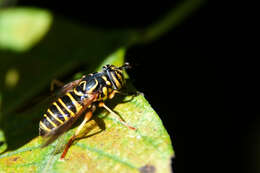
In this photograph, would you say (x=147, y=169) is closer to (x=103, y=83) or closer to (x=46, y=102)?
(x=103, y=83)

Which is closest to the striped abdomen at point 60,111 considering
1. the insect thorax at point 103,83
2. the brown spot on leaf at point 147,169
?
the insect thorax at point 103,83

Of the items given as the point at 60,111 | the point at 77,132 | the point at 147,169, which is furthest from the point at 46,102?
the point at 147,169

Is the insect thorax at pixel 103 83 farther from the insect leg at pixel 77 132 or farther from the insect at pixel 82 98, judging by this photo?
the insect leg at pixel 77 132

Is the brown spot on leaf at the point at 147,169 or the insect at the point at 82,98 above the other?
the insect at the point at 82,98

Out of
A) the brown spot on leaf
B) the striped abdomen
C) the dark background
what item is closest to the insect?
the striped abdomen

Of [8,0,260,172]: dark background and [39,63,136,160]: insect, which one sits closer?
[39,63,136,160]: insect

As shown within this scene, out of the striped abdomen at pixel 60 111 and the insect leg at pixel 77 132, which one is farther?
the striped abdomen at pixel 60 111

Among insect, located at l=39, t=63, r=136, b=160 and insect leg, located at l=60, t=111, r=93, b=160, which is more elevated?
insect, located at l=39, t=63, r=136, b=160

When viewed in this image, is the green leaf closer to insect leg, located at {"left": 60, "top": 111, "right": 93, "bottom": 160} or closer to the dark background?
insect leg, located at {"left": 60, "top": 111, "right": 93, "bottom": 160}

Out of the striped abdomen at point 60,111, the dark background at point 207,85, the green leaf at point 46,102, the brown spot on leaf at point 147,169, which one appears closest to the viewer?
the brown spot on leaf at point 147,169
